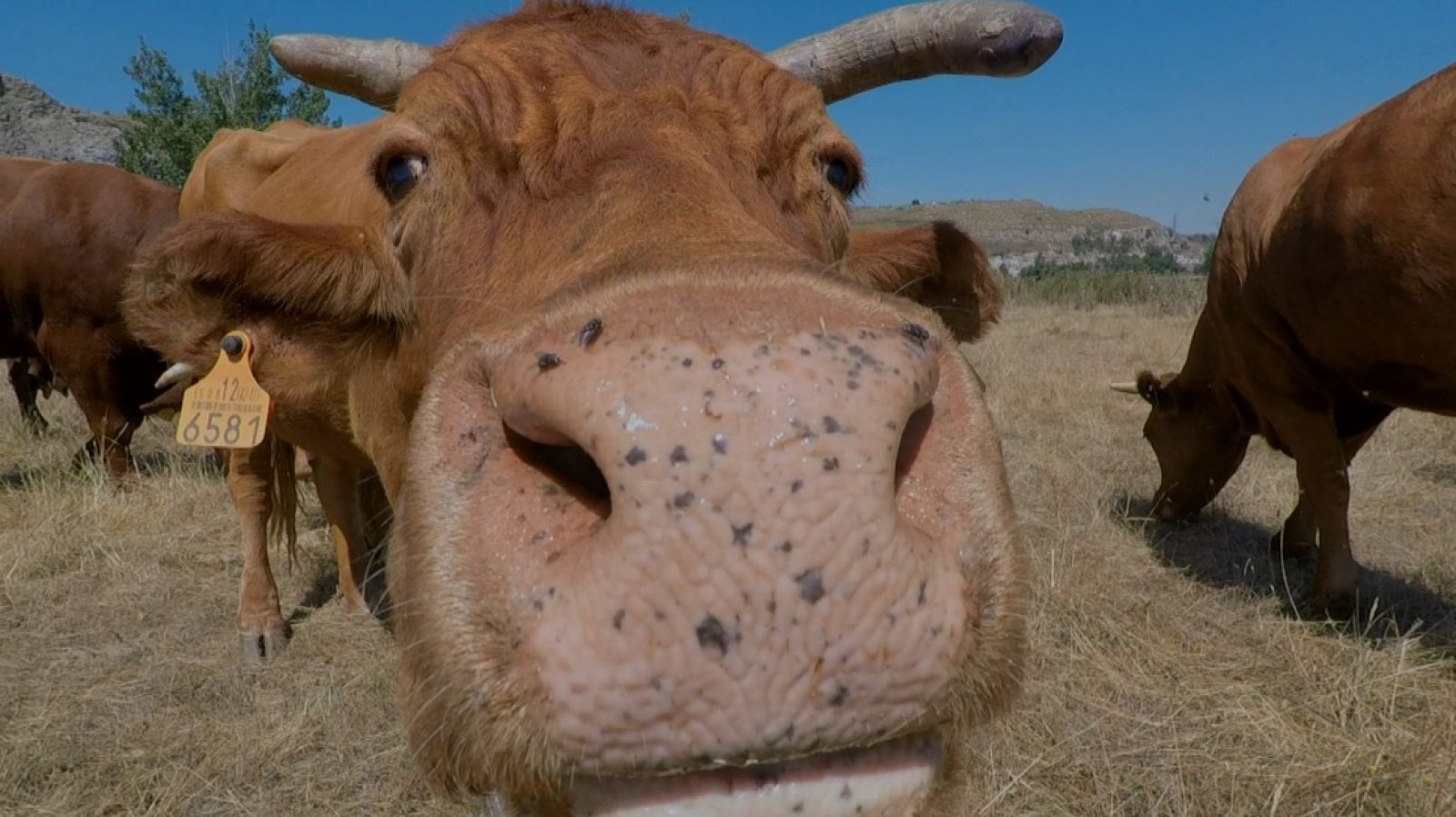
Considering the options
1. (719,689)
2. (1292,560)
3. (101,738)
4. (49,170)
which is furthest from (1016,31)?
(49,170)

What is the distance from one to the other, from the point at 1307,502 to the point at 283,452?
6284 mm

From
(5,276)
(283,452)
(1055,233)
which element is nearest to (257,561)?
(283,452)

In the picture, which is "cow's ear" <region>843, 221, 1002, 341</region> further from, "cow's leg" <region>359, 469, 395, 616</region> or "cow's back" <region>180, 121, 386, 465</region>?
"cow's leg" <region>359, 469, 395, 616</region>

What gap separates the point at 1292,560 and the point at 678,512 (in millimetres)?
6401

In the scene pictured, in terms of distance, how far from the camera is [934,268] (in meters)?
2.99

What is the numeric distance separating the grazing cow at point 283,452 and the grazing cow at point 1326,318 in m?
4.55

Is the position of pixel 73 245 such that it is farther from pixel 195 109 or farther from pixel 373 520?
pixel 195 109

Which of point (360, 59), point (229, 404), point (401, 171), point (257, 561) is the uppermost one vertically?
point (360, 59)

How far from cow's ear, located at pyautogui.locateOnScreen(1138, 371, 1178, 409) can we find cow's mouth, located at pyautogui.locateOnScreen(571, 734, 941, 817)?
6.56 meters

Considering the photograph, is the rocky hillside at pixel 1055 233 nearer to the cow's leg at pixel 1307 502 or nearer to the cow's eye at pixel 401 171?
the cow's leg at pixel 1307 502

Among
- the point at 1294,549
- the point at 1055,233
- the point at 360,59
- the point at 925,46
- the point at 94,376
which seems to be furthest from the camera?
the point at 1055,233

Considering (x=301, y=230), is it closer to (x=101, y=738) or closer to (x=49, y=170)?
(x=101, y=738)

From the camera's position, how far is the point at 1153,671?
13.6 ft

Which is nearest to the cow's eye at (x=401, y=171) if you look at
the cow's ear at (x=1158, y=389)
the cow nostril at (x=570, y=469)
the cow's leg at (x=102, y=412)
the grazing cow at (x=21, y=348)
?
the cow nostril at (x=570, y=469)
